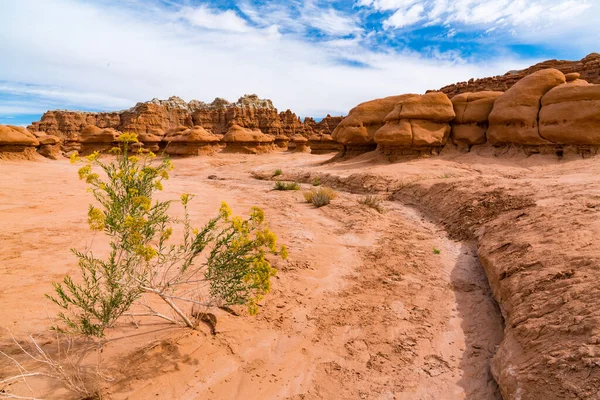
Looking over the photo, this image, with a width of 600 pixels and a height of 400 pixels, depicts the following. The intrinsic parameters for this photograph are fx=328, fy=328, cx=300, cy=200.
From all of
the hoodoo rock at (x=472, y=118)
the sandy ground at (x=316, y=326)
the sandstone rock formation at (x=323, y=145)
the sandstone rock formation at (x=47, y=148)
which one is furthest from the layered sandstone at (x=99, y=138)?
the hoodoo rock at (x=472, y=118)

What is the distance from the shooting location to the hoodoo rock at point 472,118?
51.8ft

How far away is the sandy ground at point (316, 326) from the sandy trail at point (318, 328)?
0.01 meters

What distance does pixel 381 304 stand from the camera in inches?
171

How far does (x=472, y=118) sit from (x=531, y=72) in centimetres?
2174

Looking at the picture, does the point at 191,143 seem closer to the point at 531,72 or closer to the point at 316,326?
the point at 316,326

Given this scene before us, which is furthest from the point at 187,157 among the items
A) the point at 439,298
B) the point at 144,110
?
the point at 144,110

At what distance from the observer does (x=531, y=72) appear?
30984mm

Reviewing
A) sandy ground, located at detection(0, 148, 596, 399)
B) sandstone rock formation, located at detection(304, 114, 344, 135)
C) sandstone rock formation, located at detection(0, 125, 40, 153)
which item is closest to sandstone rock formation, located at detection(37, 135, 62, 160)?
sandstone rock formation, located at detection(0, 125, 40, 153)

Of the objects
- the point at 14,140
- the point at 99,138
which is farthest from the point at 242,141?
the point at 14,140

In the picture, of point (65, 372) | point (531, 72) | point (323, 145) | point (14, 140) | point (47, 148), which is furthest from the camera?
point (531, 72)

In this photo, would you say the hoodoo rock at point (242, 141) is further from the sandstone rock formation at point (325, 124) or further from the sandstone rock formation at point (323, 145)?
the sandstone rock formation at point (325, 124)

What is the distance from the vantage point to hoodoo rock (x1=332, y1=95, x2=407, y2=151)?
61.7 feet

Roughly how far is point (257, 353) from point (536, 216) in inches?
207

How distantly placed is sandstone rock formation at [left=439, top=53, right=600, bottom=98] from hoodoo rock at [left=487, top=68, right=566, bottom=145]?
14.2 m
